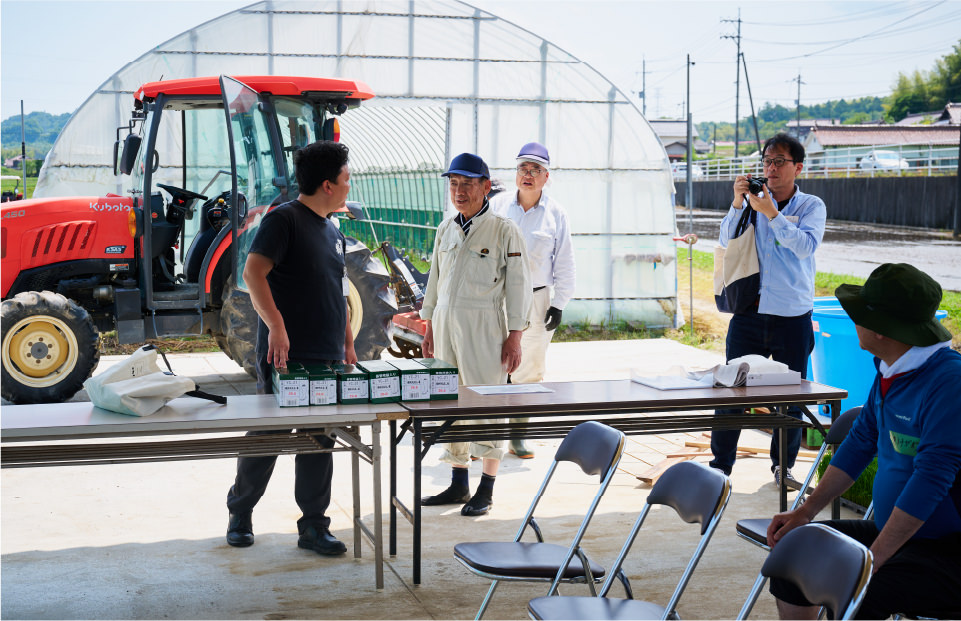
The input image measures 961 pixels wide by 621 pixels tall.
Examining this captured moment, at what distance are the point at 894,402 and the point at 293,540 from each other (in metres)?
2.81

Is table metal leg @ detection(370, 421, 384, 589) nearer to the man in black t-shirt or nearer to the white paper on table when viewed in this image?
the man in black t-shirt

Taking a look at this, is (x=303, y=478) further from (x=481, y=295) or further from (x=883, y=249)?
(x=883, y=249)

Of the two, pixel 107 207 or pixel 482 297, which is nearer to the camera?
pixel 482 297

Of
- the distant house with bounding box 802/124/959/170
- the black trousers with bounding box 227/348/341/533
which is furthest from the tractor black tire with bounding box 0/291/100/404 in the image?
the distant house with bounding box 802/124/959/170

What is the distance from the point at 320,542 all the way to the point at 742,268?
2628mm

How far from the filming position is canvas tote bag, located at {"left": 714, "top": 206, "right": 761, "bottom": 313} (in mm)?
5242

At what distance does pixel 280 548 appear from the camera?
4438 mm

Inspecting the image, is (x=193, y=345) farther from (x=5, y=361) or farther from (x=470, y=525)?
(x=470, y=525)

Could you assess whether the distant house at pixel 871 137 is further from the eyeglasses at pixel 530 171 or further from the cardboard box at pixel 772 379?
the cardboard box at pixel 772 379

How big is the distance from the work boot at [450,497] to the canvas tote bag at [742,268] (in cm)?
169

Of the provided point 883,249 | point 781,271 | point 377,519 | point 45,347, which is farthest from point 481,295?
point 883,249

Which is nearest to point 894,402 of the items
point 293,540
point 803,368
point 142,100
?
point 803,368

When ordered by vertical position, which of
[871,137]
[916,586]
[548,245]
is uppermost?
[871,137]

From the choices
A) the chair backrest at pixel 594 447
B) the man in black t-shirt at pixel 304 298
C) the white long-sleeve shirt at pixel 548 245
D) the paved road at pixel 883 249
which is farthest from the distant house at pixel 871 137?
the chair backrest at pixel 594 447
